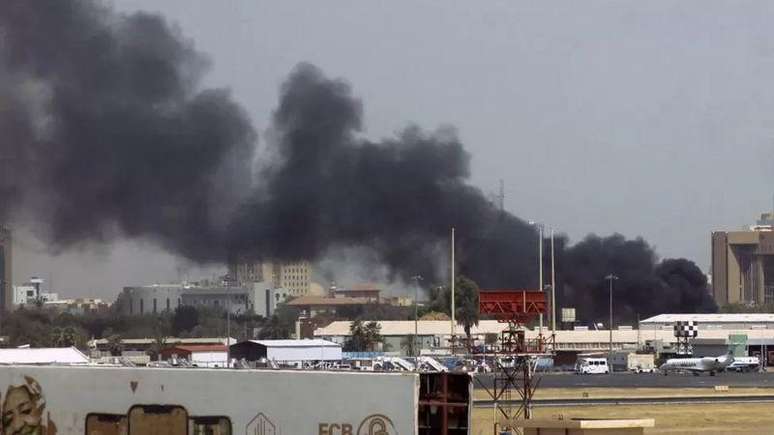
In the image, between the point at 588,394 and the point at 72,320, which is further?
the point at 72,320

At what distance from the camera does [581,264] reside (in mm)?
175250

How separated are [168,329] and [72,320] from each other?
40.0 feet

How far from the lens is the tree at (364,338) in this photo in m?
130

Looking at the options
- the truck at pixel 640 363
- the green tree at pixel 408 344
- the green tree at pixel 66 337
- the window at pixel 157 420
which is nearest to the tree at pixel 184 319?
the green tree at pixel 408 344

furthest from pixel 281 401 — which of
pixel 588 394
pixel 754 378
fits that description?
pixel 754 378

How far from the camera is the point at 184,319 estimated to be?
150 metres

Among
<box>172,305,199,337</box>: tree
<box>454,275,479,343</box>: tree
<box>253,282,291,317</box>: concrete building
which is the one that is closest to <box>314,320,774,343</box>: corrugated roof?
<box>454,275,479,343</box>: tree

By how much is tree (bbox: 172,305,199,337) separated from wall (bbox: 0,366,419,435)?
4896 inches

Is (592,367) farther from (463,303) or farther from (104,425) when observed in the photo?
(104,425)

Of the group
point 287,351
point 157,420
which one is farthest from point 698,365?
point 157,420

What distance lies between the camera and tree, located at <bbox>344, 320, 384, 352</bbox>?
428ft

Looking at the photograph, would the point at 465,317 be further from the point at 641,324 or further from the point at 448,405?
the point at 448,405

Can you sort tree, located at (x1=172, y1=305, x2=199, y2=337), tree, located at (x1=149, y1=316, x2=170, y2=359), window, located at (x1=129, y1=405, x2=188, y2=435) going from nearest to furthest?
window, located at (x1=129, y1=405, x2=188, y2=435), tree, located at (x1=149, y1=316, x2=170, y2=359), tree, located at (x1=172, y1=305, x2=199, y2=337)

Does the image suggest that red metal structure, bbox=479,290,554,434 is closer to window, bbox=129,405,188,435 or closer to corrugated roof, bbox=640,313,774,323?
window, bbox=129,405,188,435
